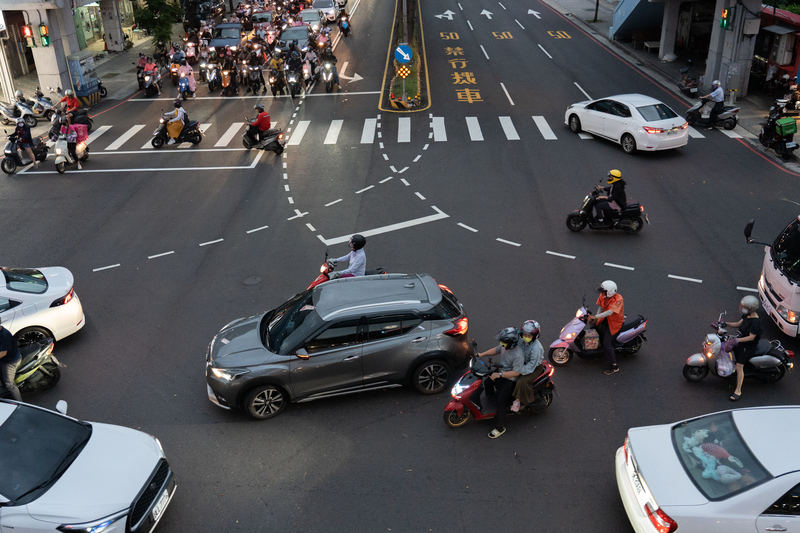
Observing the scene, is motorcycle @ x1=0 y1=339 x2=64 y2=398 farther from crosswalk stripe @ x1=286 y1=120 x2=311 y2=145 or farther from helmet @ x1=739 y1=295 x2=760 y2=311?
crosswalk stripe @ x1=286 y1=120 x2=311 y2=145

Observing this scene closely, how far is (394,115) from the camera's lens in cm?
2620

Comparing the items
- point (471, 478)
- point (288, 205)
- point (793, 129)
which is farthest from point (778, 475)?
point (793, 129)

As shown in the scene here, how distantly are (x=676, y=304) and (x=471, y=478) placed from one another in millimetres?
6164

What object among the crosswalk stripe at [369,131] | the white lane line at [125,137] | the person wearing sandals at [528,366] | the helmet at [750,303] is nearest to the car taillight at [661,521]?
the person wearing sandals at [528,366]

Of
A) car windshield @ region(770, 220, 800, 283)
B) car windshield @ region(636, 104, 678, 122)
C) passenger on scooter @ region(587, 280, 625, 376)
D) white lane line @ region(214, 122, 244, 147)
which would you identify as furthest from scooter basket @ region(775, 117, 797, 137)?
white lane line @ region(214, 122, 244, 147)

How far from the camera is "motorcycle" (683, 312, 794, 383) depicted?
32.1 feet

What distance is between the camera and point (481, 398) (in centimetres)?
935

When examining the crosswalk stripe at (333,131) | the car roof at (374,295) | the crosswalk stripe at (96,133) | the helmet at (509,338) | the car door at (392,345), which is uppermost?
the helmet at (509,338)

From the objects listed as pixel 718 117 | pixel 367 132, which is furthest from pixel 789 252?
pixel 367 132

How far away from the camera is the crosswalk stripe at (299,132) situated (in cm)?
2329

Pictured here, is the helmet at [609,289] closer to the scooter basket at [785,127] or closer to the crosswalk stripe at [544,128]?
the scooter basket at [785,127]

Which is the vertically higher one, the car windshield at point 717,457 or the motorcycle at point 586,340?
the car windshield at point 717,457

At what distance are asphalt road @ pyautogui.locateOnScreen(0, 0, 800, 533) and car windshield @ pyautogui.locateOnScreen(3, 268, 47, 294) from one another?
1.07 m

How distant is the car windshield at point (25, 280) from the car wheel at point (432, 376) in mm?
6672
